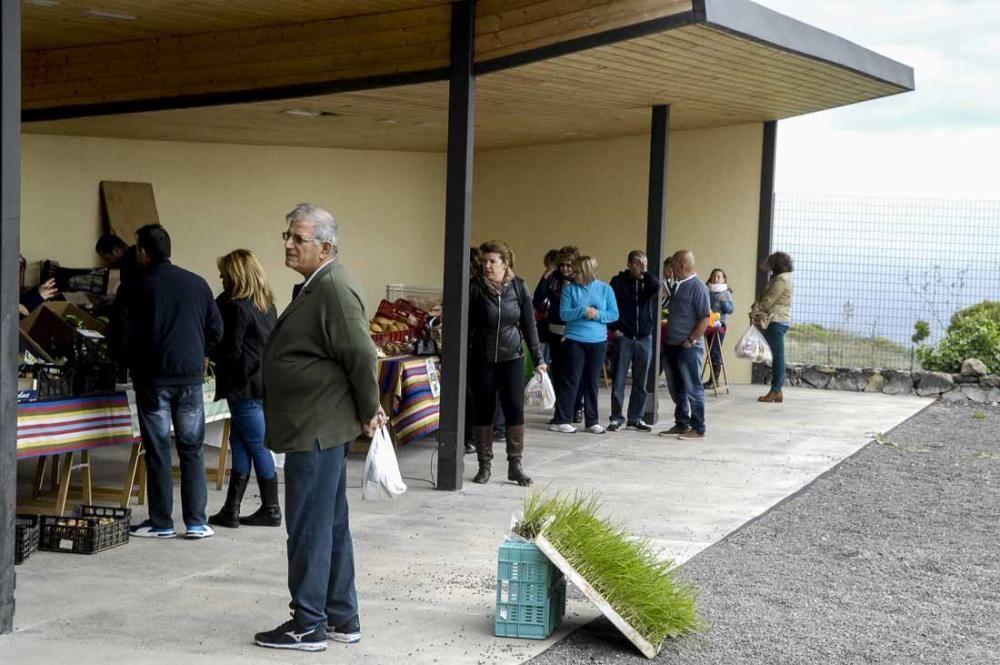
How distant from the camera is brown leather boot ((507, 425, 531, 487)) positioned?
8.38 meters

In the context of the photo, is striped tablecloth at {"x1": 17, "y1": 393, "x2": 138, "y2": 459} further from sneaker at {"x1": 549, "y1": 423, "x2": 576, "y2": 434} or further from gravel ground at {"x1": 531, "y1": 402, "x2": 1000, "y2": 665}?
sneaker at {"x1": 549, "y1": 423, "x2": 576, "y2": 434}

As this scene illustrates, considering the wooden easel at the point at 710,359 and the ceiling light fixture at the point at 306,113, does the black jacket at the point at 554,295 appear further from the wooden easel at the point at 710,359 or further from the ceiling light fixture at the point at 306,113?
the wooden easel at the point at 710,359

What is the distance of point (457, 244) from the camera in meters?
8.26

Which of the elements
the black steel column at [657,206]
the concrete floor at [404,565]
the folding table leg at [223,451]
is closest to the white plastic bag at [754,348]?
the black steel column at [657,206]

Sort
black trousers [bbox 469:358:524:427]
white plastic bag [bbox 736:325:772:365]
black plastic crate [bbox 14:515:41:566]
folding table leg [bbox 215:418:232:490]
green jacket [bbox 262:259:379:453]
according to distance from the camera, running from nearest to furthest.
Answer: green jacket [bbox 262:259:379:453], black plastic crate [bbox 14:515:41:566], folding table leg [bbox 215:418:232:490], black trousers [bbox 469:358:524:427], white plastic bag [bbox 736:325:772:365]

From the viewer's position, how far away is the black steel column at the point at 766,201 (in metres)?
15.0

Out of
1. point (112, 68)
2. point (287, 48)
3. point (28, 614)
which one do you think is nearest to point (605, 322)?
point (287, 48)

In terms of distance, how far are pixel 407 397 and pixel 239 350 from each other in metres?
2.71

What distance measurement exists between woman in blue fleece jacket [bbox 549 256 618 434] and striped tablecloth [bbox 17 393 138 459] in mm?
4620

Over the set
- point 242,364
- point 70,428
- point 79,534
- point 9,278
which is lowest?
point 79,534

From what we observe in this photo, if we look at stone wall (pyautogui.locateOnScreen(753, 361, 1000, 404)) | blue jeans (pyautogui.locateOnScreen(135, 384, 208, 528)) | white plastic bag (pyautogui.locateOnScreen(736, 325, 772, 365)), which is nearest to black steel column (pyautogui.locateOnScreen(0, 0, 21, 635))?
blue jeans (pyautogui.locateOnScreen(135, 384, 208, 528))

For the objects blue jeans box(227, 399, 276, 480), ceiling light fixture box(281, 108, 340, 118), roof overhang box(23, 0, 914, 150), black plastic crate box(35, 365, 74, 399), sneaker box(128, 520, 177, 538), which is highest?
roof overhang box(23, 0, 914, 150)

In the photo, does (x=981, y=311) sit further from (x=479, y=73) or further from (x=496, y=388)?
(x=479, y=73)

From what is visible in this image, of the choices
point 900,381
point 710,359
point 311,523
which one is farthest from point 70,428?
point 900,381
